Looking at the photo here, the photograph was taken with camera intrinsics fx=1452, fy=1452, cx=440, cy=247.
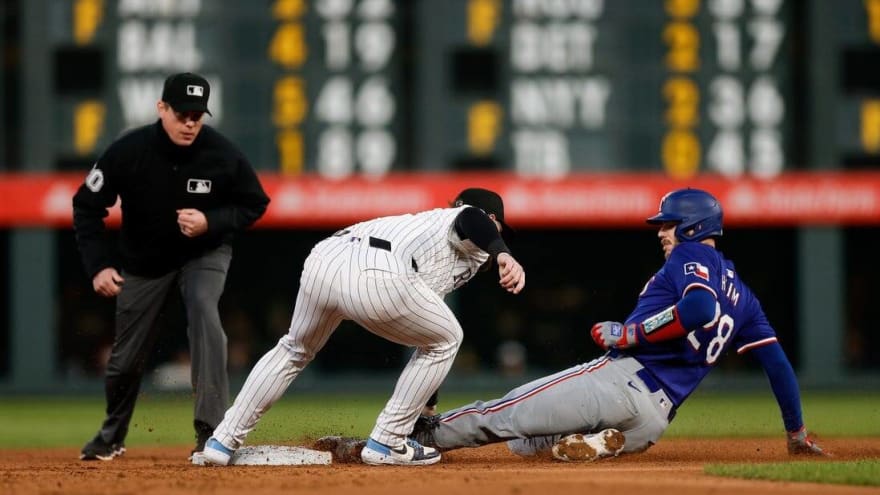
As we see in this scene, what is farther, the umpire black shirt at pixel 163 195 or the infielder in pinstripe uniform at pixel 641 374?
the umpire black shirt at pixel 163 195

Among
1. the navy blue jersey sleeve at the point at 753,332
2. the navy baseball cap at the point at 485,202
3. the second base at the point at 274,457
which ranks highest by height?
the navy baseball cap at the point at 485,202

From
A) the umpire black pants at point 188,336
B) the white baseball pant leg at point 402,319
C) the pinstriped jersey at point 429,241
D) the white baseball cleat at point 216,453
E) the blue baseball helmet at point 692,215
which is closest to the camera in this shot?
the white baseball pant leg at point 402,319

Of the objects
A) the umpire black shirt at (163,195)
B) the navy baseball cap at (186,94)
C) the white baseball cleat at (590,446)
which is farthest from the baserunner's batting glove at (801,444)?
the navy baseball cap at (186,94)

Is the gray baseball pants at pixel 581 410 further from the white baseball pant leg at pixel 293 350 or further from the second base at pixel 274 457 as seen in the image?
the white baseball pant leg at pixel 293 350

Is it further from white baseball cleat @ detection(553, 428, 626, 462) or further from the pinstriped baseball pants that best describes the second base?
white baseball cleat @ detection(553, 428, 626, 462)

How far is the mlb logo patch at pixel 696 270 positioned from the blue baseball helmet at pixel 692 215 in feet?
0.65

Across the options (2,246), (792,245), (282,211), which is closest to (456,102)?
(282,211)

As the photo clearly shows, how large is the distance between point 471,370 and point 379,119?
162 inches

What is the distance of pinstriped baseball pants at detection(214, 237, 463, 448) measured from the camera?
17.9 ft

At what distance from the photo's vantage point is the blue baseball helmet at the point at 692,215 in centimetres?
592

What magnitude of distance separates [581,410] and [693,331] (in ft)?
1.79

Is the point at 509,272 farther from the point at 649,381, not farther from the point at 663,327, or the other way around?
the point at 649,381

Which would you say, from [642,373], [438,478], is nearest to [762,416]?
[642,373]

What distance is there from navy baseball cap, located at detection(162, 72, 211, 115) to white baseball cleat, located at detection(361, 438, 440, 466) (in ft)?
5.39
